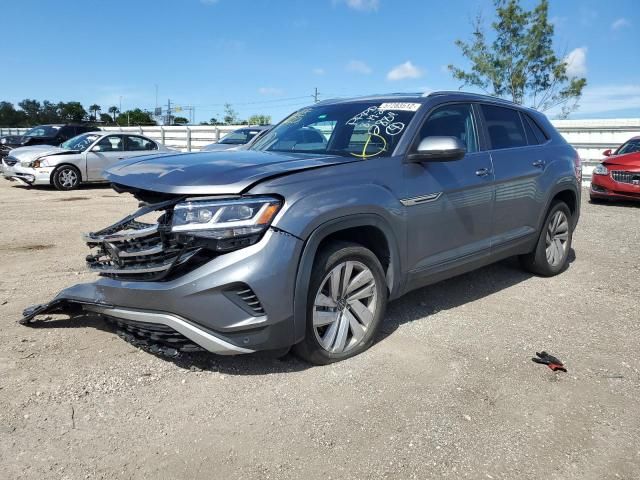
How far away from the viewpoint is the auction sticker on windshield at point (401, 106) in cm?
404

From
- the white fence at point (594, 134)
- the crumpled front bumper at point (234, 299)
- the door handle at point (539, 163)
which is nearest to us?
the crumpled front bumper at point (234, 299)

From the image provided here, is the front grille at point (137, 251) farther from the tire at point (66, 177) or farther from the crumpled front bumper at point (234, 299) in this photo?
the tire at point (66, 177)

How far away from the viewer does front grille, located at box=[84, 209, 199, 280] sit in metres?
3.00

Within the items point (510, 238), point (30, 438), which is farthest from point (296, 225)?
point (510, 238)

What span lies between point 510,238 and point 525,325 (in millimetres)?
921

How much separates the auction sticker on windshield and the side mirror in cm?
42

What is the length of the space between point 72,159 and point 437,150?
471 inches

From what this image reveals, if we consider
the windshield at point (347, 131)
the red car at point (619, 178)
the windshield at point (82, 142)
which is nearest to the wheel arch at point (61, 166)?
the windshield at point (82, 142)

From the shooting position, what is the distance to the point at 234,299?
9.44 ft

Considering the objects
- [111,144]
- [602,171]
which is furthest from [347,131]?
[111,144]

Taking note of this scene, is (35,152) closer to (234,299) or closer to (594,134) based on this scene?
(234,299)

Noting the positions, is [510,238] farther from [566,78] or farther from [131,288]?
[566,78]

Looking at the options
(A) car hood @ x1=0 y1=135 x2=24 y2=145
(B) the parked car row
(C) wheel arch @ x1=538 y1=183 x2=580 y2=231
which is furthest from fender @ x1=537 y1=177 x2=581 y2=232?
(A) car hood @ x1=0 y1=135 x2=24 y2=145

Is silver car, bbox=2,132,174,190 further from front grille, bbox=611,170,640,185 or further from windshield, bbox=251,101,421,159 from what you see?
front grille, bbox=611,170,640,185
